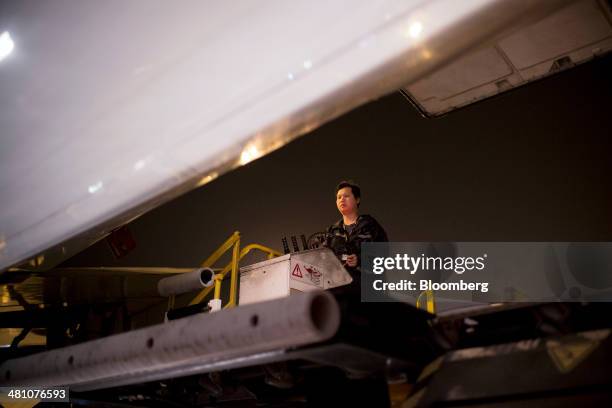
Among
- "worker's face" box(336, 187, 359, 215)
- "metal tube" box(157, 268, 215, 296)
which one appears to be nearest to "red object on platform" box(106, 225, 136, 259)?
"metal tube" box(157, 268, 215, 296)

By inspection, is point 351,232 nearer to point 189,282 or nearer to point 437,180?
point 189,282

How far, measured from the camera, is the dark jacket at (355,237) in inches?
140

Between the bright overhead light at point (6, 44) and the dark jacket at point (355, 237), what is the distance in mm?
2621

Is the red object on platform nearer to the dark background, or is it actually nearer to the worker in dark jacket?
the worker in dark jacket

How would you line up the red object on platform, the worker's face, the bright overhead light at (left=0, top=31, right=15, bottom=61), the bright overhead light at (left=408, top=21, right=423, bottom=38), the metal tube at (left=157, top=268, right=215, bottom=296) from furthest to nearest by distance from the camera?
the worker's face → the red object on platform → the metal tube at (left=157, top=268, right=215, bottom=296) → the bright overhead light at (left=0, top=31, right=15, bottom=61) → the bright overhead light at (left=408, top=21, right=423, bottom=38)

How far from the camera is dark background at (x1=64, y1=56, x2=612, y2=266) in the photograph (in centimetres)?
536

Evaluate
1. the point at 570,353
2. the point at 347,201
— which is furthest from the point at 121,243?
the point at 570,353

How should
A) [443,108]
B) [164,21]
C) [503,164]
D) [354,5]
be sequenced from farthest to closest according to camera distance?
[503,164] → [443,108] → [164,21] → [354,5]

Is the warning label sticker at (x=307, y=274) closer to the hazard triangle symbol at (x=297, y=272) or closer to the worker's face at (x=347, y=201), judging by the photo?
the hazard triangle symbol at (x=297, y=272)

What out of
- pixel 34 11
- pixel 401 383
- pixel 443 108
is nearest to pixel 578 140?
pixel 443 108

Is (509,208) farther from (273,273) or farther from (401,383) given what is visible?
(401,383)

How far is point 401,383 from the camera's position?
5.43 feet

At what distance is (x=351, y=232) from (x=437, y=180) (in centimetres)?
297

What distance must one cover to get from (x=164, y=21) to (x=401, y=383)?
4.56 feet
